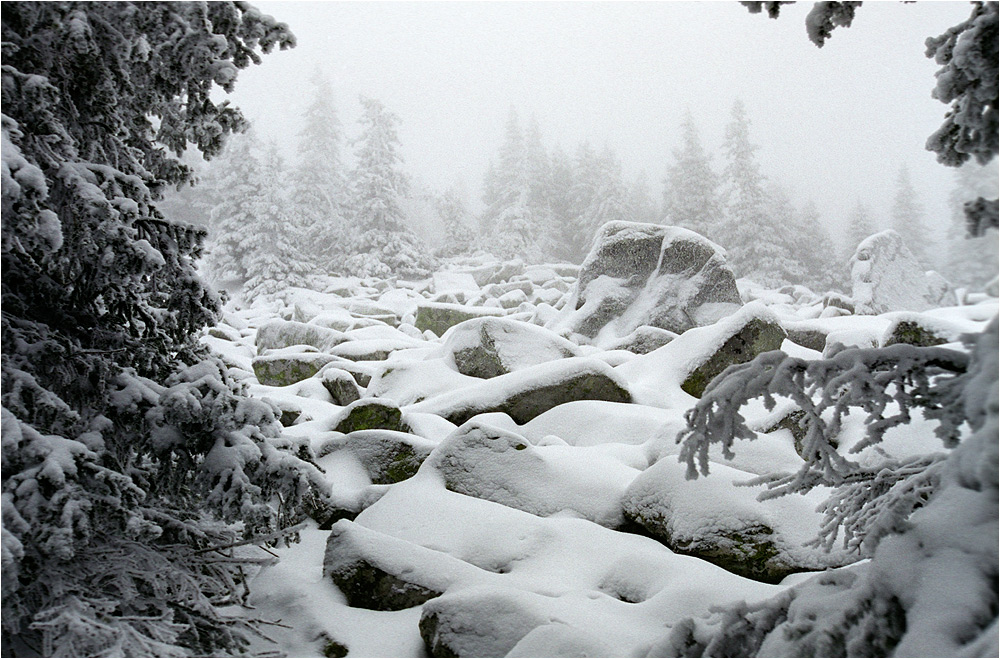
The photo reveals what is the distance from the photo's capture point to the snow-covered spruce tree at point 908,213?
36.7 meters

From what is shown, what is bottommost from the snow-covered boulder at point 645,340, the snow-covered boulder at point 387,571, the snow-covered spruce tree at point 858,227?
the snow-covered boulder at point 387,571

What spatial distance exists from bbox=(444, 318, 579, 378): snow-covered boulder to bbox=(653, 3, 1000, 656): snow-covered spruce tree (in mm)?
7819

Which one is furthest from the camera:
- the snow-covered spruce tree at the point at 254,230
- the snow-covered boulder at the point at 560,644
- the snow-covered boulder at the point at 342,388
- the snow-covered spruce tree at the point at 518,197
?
the snow-covered spruce tree at the point at 518,197

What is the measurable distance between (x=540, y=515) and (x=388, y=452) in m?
2.06

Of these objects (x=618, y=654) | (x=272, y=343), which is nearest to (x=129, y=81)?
(x=618, y=654)

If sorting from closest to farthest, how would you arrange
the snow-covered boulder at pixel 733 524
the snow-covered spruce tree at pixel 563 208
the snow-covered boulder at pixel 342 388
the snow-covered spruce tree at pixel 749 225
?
1. the snow-covered boulder at pixel 733 524
2. the snow-covered boulder at pixel 342 388
3. the snow-covered spruce tree at pixel 749 225
4. the snow-covered spruce tree at pixel 563 208

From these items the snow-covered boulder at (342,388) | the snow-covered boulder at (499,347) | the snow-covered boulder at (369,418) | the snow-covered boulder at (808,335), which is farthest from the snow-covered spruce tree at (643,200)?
the snow-covered boulder at (369,418)

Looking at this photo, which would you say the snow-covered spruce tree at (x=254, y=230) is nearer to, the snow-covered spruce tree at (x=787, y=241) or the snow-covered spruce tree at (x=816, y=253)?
the snow-covered spruce tree at (x=787, y=241)

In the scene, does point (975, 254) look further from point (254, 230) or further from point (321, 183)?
point (321, 183)

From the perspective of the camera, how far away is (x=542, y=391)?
8.23m

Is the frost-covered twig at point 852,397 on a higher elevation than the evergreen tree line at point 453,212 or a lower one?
lower

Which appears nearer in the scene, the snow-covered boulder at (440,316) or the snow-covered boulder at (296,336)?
the snow-covered boulder at (296,336)

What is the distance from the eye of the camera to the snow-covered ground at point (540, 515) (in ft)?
12.8

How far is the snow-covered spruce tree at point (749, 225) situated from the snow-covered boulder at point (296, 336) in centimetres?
2913
